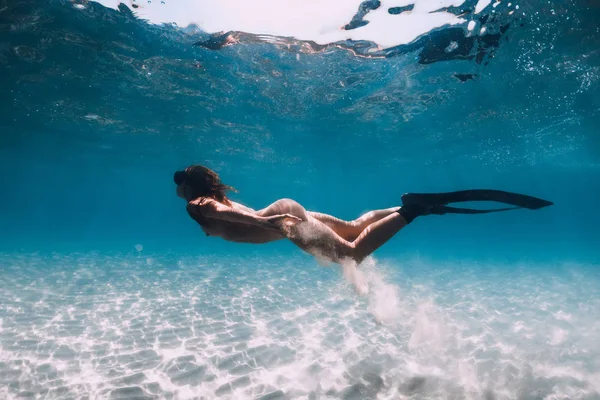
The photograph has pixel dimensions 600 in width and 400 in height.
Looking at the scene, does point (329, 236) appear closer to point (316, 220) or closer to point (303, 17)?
point (316, 220)

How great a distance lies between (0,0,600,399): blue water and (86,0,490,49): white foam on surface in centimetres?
96

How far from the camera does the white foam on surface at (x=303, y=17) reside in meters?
9.22

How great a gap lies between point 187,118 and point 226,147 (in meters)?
8.69

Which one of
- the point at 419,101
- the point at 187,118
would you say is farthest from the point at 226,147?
the point at 419,101

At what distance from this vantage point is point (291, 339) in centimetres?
720

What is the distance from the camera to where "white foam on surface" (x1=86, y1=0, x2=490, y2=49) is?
9219 millimetres

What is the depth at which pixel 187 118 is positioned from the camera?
19875mm

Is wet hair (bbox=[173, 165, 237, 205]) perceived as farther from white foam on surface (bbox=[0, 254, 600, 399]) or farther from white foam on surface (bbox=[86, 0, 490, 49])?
white foam on surface (bbox=[86, 0, 490, 49])

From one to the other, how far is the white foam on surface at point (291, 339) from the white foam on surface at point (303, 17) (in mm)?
8174

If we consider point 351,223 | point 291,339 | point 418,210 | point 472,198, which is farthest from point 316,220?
point 291,339

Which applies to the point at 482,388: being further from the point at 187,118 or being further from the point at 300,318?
the point at 187,118

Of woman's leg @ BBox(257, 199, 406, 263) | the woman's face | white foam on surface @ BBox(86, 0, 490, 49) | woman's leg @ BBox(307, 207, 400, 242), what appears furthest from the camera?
white foam on surface @ BBox(86, 0, 490, 49)

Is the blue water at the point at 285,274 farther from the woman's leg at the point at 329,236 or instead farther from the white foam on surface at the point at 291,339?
the woman's leg at the point at 329,236

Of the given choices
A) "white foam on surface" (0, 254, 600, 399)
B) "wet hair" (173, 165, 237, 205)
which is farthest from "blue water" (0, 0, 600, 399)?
"wet hair" (173, 165, 237, 205)
